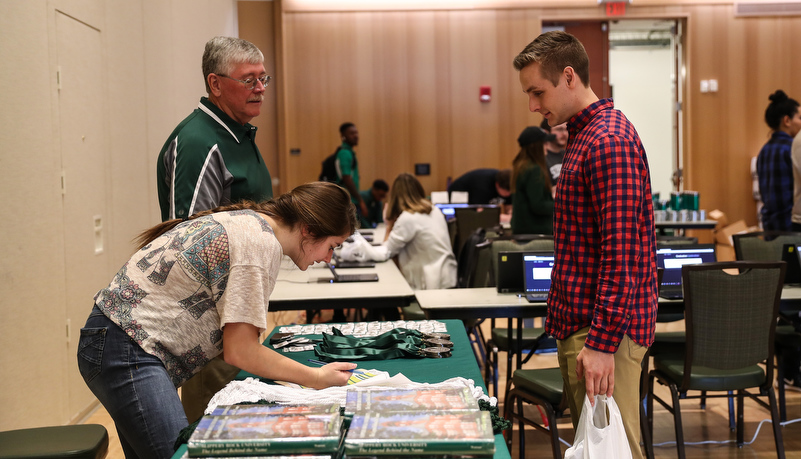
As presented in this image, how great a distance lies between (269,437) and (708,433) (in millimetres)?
3017

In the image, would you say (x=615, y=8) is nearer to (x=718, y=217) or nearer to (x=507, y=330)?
(x=718, y=217)

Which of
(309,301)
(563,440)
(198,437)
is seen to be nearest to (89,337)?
(198,437)

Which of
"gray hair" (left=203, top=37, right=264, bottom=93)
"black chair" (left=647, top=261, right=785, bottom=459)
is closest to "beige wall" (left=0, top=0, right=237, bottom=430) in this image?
"gray hair" (left=203, top=37, right=264, bottom=93)

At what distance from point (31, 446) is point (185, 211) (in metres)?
0.80

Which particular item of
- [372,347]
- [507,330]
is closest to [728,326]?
[507,330]

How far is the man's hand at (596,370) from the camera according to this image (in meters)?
1.75

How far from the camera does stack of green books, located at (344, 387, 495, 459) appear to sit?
3.85ft

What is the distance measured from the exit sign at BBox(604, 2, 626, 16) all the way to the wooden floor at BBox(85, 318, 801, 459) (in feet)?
20.8

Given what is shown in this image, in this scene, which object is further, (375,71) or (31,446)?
(375,71)

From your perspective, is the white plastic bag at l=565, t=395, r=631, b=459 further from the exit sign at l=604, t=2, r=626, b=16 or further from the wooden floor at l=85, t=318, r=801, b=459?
the exit sign at l=604, t=2, r=626, b=16

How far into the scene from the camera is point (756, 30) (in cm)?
938

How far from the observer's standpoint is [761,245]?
400cm

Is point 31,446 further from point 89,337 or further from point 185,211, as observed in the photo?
point 185,211

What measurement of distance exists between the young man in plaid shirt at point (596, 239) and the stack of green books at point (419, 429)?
1.74ft
